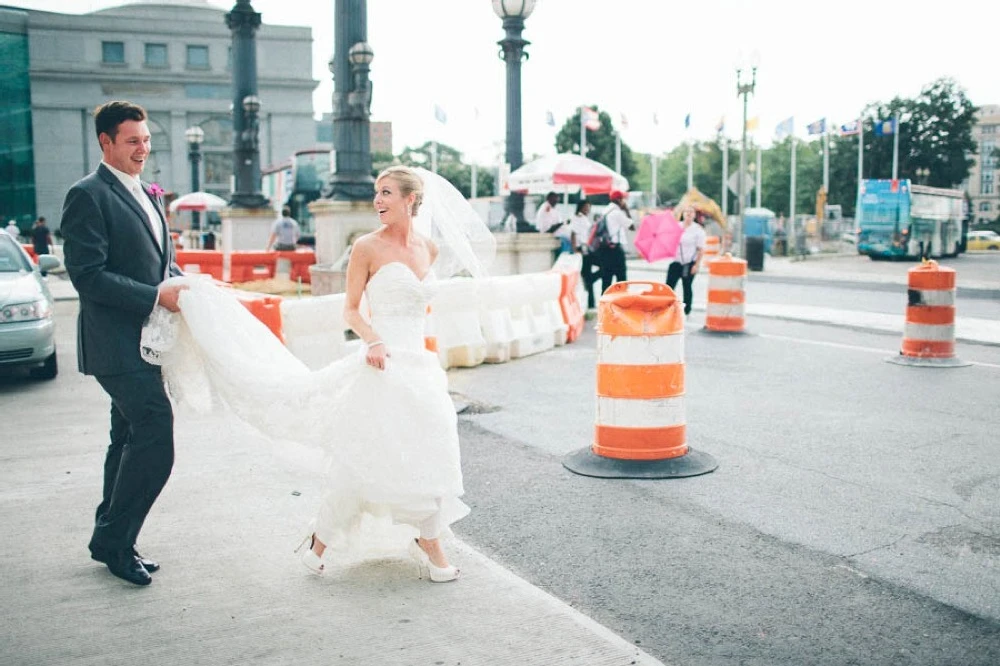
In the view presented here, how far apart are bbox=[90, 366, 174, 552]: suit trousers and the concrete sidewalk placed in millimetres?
248

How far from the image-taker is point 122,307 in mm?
4141

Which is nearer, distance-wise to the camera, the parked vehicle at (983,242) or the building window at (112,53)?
the parked vehicle at (983,242)

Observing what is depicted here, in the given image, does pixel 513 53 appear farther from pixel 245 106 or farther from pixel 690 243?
pixel 245 106

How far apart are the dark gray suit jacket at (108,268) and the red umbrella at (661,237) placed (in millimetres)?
11915

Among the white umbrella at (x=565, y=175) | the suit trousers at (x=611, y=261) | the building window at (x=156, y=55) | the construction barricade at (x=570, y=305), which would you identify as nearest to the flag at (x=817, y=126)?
the white umbrella at (x=565, y=175)

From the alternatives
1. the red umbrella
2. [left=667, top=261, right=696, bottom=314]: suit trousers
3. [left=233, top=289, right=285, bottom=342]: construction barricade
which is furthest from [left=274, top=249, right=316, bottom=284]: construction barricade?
[left=233, top=289, right=285, bottom=342]: construction barricade

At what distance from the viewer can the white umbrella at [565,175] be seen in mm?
20172

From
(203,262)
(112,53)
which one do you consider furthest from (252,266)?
(112,53)

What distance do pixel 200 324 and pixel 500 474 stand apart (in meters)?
2.55

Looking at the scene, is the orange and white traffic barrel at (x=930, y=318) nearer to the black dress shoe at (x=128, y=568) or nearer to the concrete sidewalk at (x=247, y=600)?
the concrete sidewalk at (x=247, y=600)

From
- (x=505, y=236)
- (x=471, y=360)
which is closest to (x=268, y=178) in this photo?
(x=505, y=236)

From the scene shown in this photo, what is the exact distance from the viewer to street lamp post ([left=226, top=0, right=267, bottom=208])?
909 inches

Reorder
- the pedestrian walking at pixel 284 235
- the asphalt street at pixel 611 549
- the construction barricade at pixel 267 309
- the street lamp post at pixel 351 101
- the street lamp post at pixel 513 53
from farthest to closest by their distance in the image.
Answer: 1. the pedestrian walking at pixel 284 235
2. the street lamp post at pixel 513 53
3. the street lamp post at pixel 351 101
4. the construction barricade at pixel 267 309
5. the asphalt street at pixel 611 549

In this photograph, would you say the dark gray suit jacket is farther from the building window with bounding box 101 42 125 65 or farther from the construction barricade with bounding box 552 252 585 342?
the building window with bounding box 101 42 125 65
